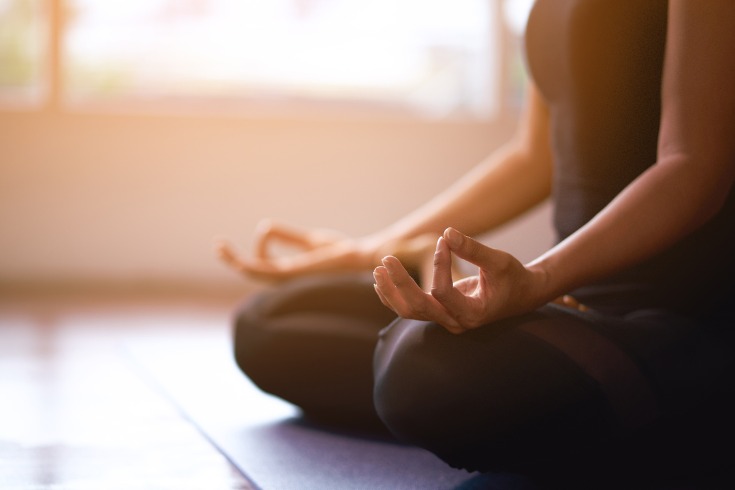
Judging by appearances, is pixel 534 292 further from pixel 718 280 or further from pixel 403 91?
pixel 403 91

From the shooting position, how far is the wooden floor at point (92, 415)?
1.13m

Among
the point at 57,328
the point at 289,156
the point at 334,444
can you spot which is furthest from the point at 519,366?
the point at 289,156

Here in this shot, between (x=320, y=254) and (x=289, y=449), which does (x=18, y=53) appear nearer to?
(x=320, y=254)

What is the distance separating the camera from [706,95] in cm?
93

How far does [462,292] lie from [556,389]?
0.47 feet

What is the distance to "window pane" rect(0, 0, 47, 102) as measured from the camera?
387 cm

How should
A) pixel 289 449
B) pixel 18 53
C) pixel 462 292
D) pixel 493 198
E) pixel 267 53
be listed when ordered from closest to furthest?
1. pixel 462 292
2. pixel 289 449
3. pixel 493 198
4. pixel 18 53
5. pixel 267 53

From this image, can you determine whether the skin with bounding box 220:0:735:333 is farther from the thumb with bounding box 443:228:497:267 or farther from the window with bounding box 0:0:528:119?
the window with bounding box 0:0:528:119

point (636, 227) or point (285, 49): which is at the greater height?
point (285, 49)

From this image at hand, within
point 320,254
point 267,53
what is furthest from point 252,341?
point 267,53

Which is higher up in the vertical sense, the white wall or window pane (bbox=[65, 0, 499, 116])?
window pane (bbox=[65, 0, 499, 116])

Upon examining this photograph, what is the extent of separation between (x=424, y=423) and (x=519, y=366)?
0.37 ft

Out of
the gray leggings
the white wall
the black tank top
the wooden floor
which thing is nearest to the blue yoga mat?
the wooden floor

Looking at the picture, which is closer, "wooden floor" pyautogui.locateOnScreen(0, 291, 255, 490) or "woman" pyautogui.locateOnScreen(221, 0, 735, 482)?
"woman" pyautogui.locateOnScreen(221, 0, 735, 482)
